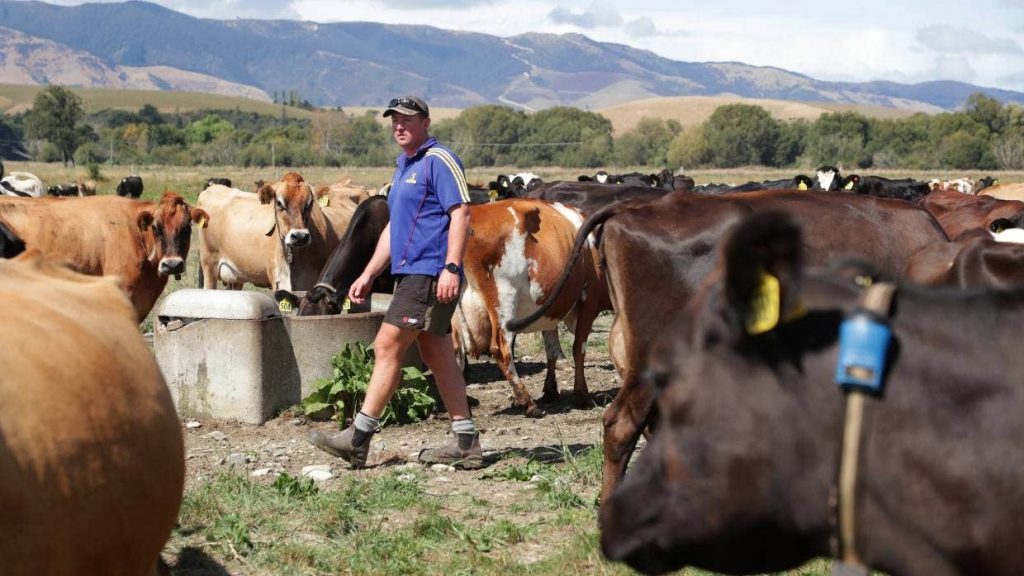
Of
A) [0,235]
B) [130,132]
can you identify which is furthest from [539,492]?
[130,132]

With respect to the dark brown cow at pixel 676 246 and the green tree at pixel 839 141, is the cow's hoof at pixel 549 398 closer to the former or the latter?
the dark brown cow at pixel 676 246

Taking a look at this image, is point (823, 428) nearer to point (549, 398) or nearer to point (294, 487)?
point (294, 487)

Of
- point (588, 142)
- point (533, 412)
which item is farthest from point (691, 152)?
point (533, 412)

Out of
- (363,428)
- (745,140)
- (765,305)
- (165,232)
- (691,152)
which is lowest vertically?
(691,152)

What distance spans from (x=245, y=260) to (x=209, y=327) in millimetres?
6198

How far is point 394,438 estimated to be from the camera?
8.55 m

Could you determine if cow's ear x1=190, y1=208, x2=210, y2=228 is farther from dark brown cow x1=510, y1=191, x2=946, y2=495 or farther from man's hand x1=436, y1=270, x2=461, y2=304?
dark brown cow x1=510, y1=191, x2=946, y2=495

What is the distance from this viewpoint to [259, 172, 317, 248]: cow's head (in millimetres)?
12844

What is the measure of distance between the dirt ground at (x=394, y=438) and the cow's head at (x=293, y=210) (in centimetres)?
321

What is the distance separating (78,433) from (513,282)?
6944 mm

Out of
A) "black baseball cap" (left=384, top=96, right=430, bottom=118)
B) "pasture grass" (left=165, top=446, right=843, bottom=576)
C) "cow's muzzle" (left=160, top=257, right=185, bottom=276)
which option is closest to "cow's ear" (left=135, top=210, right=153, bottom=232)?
"cow's muzzle" (left=160, top=257, right=185, bottom=276)

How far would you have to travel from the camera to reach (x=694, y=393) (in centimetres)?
228

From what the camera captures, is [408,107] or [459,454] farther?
[459,454]

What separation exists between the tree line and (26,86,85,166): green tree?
9 cm
